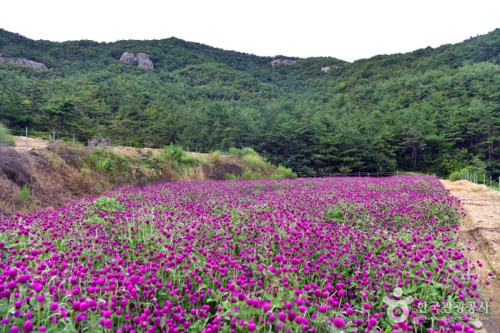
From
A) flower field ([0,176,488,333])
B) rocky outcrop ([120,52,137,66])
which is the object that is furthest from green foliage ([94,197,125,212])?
rocky outcrop ([120,52,137,66])

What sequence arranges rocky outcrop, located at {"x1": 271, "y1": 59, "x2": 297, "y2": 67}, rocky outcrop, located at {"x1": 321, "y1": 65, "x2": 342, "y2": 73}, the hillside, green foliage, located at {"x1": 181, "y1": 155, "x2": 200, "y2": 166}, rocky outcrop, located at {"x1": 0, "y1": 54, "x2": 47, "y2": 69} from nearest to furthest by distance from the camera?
the hillside, green foliage, located at {"x1": 181, "y1": 155, "x2": 200, "y2": 166}, rocky outcrop, located at {"x1": 0, "y1": 54, "x2": 47, "y2": 69}, rocky outcrop, located at {"x1": 321, "y1": 65, "x2": 342, "y2": 73}, rocky outcrop, located at {"x1": 271, "y1": 59, "x2": 297, "y2": 67}

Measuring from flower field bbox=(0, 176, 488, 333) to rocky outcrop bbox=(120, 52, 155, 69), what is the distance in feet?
292

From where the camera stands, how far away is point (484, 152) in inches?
1484

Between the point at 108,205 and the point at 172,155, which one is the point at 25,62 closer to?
the point at 172,155

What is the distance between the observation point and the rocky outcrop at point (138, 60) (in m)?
84.7

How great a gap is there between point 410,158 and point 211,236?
42.6m

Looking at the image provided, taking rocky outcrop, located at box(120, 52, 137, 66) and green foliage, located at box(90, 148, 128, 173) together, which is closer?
green foliage, located at box(90, 148, 128, 173)

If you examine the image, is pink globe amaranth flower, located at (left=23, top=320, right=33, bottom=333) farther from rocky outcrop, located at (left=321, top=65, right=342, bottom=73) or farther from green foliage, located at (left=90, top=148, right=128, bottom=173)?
rocky outcrop, located at (left=321, top=65, right=342, bottom=73)

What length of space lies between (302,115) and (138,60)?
6404 cm

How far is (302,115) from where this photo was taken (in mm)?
40031

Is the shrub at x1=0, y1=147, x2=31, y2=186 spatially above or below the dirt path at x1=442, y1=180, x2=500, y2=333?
above

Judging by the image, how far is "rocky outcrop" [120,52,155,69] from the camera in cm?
8469

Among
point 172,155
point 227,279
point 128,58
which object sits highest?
point 128,58

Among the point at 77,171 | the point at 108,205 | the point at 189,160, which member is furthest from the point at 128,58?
the point at 108,205
